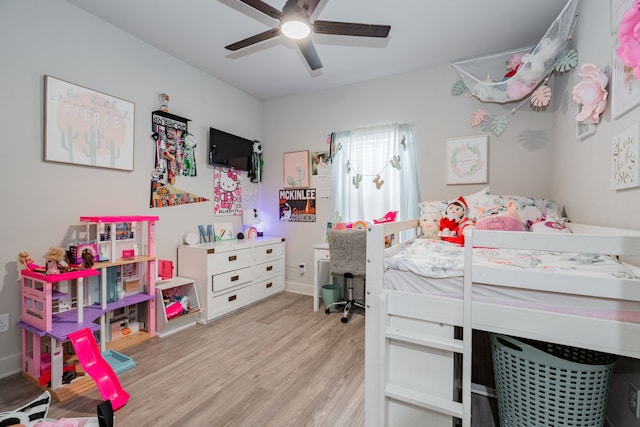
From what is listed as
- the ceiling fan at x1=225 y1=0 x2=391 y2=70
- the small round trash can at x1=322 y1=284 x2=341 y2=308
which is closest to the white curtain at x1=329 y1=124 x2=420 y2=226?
the small round trash can at x1=322 y1=284 x2=341 y2=308

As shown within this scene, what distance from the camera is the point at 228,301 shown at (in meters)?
2.87

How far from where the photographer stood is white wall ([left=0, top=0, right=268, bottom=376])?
182 cm

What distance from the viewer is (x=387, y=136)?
315cm

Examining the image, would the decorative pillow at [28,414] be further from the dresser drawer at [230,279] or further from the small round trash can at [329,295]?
the small round trash can at [329,295]

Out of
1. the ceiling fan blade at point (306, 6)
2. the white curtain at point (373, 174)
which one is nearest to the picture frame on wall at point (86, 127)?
the ceiling fan blade at point (306, 6)

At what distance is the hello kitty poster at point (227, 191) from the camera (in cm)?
332

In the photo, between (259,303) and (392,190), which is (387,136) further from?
(259,303)

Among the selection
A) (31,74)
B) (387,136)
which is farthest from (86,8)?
(387,136)

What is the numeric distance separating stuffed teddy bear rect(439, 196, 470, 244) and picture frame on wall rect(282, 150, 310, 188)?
180 centimetres

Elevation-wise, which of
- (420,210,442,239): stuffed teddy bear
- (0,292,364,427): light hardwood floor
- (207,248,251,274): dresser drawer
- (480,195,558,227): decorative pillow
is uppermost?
(480,195,558,227): decorative pillow

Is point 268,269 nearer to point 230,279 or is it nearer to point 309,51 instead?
point 230,279

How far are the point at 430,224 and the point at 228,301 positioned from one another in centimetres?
213

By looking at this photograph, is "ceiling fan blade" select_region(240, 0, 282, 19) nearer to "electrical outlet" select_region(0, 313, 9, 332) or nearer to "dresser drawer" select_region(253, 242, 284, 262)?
"dresser drawer" select_region(253, 242, 284, 262)

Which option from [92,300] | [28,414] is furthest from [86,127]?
[28,414]
